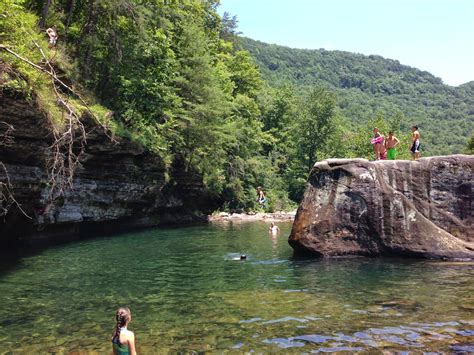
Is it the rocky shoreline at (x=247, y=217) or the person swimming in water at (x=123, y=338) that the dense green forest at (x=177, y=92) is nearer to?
the rocky shoreline at (x=247, y=217)

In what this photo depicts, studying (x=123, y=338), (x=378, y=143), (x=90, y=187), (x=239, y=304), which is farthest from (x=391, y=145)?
(x=90, y=187)

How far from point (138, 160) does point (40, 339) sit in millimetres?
22994

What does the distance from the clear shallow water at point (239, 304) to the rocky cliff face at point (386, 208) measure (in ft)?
3.47

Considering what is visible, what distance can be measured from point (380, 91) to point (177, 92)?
6305 inches

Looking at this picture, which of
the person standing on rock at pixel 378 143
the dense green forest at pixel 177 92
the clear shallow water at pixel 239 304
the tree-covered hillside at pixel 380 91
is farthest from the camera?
the tree-covered hillside at pixel 380 91

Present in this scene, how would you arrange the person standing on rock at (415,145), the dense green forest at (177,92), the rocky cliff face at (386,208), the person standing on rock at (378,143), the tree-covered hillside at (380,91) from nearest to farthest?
1. the rocky cliff face at (386,208)
2. the dense green forest at (177,92)
3. the person standing on rock at (415,145)
4. the person standing on rock at (378,143)
5. the tree-covered hillside at (380,91)

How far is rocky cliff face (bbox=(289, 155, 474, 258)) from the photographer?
18.0 metres

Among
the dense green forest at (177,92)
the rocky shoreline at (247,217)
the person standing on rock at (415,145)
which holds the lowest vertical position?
the rocky shoreline at (247,217)

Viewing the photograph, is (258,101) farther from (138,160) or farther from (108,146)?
(108,146)

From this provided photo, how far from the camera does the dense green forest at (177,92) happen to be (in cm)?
1845

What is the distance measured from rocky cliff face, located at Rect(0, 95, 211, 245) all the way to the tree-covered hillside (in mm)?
98903

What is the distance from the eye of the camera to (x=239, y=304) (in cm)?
1179

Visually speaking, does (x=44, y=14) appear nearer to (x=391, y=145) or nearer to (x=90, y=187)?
(x=90, y=187)

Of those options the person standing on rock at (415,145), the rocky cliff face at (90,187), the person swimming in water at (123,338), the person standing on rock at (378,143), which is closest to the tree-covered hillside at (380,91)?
the rocky cliff face at (90,187)
